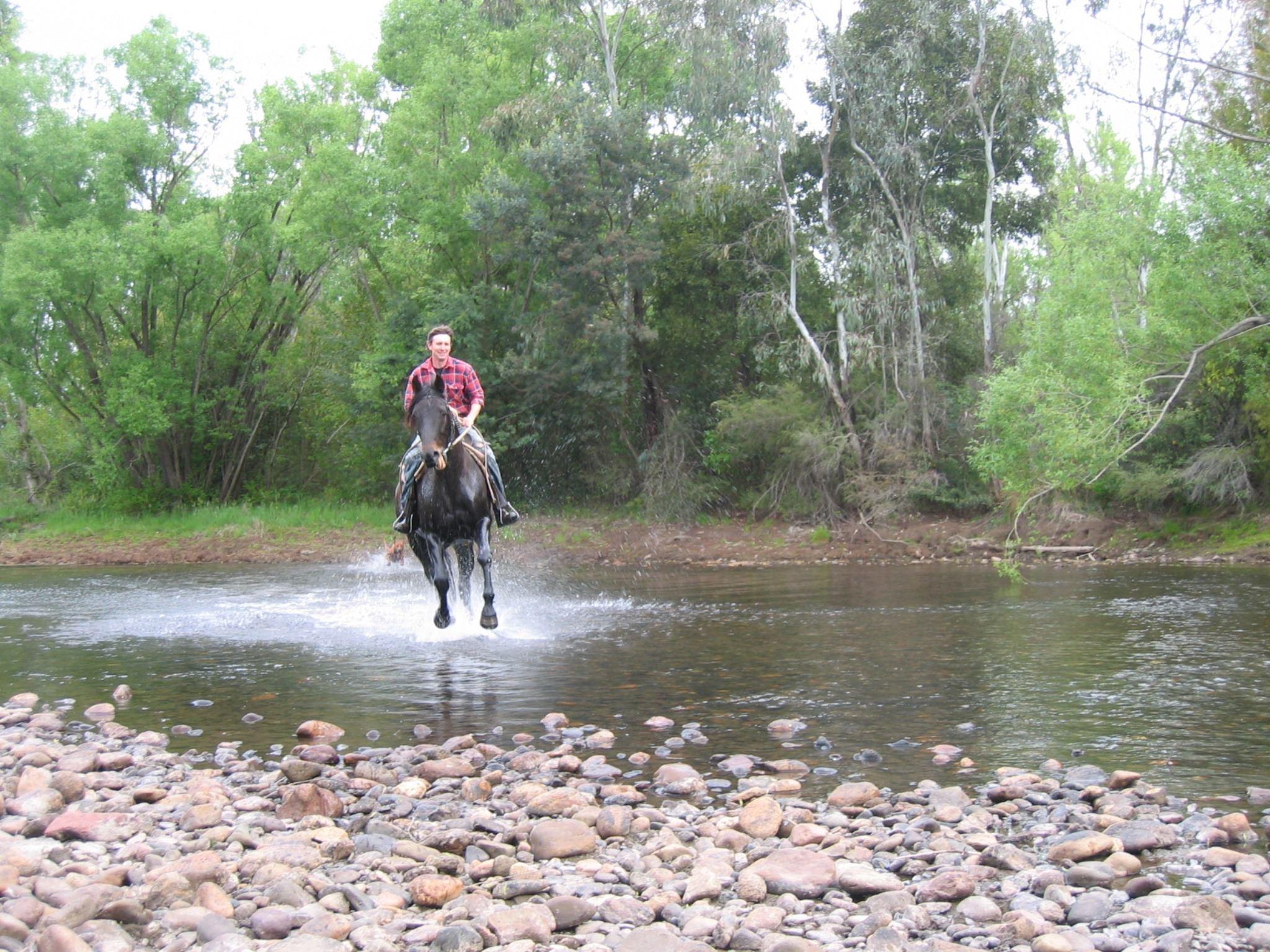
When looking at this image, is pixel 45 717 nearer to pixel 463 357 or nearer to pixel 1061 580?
pixel 1061 580

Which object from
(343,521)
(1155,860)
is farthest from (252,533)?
(1155,860)

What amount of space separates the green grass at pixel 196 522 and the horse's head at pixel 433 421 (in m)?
22.8

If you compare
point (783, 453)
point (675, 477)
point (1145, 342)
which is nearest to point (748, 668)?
point (1145, 342)

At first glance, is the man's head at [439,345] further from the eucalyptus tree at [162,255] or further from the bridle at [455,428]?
the eucalyptus tree at [162,255]

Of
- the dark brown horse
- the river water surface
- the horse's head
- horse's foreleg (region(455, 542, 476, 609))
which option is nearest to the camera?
the river water surface

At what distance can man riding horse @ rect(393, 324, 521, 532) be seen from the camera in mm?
12531

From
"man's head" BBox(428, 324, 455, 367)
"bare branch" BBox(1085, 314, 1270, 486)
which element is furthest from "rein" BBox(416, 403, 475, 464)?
"bare branch" BBox(1085, 314, 1270, 486)

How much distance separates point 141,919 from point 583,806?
96.3 inches

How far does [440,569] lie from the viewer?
1327cm

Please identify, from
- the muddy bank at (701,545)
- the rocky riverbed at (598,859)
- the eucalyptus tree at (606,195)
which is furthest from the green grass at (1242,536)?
the rocky riverbed at (598,859)

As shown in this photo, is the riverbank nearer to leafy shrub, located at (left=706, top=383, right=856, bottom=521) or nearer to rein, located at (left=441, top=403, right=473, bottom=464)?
leafy shrub, located at (left=706, top=383, right=856, bottom=521)

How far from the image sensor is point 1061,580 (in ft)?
68.9

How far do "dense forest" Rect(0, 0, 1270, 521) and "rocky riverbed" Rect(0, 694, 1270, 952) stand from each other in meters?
22.3

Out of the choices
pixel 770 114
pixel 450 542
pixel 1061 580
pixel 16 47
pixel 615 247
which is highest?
pixel 16 47
